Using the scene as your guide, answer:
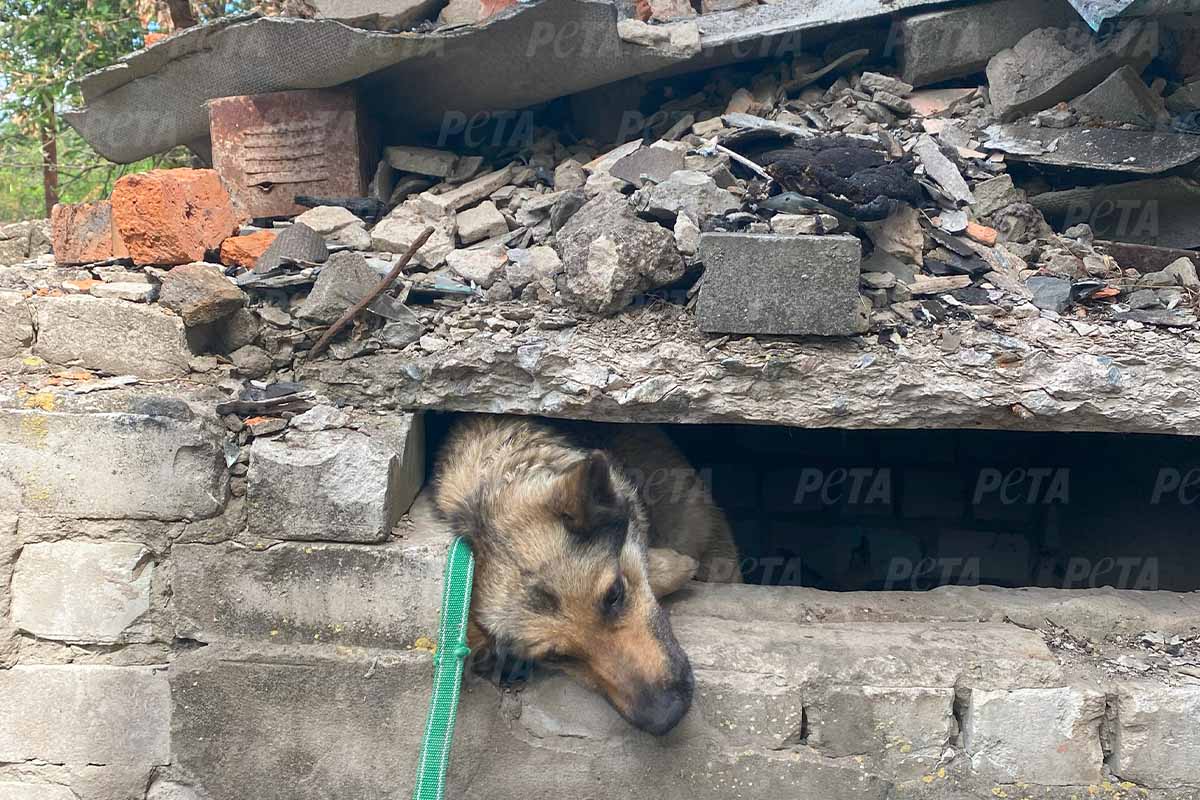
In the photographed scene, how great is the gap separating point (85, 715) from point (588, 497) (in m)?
1.91

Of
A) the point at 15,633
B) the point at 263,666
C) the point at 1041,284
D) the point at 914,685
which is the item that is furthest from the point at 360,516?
the point at 1041,284

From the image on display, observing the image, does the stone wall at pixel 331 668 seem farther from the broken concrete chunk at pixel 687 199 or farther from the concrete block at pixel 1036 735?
the broken concrete chunk at pixel 687 199

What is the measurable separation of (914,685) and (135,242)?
3.21m

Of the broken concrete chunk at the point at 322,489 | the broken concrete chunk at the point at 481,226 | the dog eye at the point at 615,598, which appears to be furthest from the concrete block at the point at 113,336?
the dog eye at the point at 615,598

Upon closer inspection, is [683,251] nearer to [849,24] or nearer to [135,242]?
[849,24]

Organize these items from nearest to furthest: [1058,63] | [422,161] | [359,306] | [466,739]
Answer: [466,739], [359,306], [1058,63], [422,161]

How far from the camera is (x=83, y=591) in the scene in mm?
3084

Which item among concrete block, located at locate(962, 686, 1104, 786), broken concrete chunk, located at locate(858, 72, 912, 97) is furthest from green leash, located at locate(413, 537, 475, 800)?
broken concrete chunk, located at locate(858, 72, 912, 97)

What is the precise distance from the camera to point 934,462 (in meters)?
5.44

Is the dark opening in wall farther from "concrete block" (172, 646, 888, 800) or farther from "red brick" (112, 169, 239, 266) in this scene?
"red brick" (112, 169, 239, 266)

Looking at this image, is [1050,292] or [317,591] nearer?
[317,591]

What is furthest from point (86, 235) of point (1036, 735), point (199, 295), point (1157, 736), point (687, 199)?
point (1157, 736)

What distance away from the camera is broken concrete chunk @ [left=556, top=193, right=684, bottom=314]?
3072 millimetres

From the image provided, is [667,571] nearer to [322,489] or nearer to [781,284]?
[781,284]
